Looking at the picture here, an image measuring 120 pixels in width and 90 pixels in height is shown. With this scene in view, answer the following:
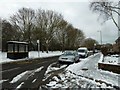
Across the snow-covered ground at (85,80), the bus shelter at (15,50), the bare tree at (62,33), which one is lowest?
the snow-covered ground at (85,80)

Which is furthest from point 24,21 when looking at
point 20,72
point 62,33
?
point 20,72

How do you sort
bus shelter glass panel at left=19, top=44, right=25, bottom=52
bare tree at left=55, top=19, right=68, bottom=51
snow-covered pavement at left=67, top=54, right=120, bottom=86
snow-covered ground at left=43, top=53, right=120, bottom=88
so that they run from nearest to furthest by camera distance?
1. snow-covered ground at left=43, top=53, right=120, bottom=88
2. snow-covered pavement at left=67, top=54, right=120, bottom=86
3. bus shelter glass panel at left=19, top=44, right=25, bottom=52
4. bare tree at left=55, top=19, right=68, bottom=51

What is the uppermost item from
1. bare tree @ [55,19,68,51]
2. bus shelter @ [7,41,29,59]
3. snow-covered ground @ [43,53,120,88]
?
bare tree @ [55,19,68,51]

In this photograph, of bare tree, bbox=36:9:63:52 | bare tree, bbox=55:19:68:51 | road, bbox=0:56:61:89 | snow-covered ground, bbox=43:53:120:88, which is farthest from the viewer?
bare tree, bbox=55:19:68:51

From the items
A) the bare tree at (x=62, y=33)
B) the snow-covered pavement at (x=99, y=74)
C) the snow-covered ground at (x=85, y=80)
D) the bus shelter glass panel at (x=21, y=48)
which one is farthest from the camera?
the bare tree at (x=62, y=33)

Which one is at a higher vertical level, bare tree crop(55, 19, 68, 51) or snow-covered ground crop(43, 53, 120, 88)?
bare tree crop(55, 19, 68, 51)

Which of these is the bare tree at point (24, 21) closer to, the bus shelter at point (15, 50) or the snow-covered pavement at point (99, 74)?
the bus shelter at point (15, 50)

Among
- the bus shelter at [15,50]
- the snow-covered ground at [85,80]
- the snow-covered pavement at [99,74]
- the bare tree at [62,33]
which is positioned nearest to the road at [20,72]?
the snow-covered ground at [85,80]

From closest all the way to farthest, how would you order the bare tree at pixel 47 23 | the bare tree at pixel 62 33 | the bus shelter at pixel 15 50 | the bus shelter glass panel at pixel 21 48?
the bus shelter at pixel 15 50, the bus shelter glass panel at pixel 21 48, the bare tree at pixel 47 23, the bare tree at pixel 62 33

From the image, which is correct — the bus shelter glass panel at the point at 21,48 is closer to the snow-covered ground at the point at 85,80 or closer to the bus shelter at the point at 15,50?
the bus shelter at the point at 15,50

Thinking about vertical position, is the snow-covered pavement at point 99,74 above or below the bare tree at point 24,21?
below

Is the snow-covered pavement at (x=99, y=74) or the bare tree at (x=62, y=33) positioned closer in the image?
the snow-covered pavement at (x=99, y=74)

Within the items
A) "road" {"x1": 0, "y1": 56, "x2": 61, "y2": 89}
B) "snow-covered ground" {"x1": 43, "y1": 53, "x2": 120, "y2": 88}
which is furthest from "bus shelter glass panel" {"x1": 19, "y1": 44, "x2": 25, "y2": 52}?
"snow-covered ground" {"x1": 43, "y1": 53, "x2": 120, "y2": 88}

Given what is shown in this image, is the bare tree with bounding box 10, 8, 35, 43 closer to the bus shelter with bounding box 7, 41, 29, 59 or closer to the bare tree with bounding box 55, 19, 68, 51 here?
the bare tree with bounding box 55, 19, 68, 51
